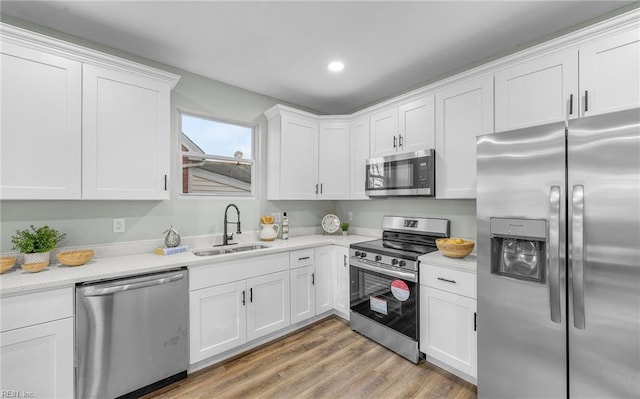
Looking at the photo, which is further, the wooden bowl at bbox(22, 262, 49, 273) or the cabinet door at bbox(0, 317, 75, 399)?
the wooden bowl at bbox(22, 262, 49, 273)

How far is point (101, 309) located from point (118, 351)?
1.05 ft

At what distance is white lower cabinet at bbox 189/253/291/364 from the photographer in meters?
2.14

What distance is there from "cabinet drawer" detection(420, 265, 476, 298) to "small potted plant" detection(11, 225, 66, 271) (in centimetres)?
280

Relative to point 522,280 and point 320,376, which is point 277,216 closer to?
point 320,376

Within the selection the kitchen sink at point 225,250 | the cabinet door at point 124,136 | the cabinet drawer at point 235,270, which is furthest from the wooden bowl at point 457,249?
the cabinet door at point 124,136

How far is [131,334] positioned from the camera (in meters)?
1.83

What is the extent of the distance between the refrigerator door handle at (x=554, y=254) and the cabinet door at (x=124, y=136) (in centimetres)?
278

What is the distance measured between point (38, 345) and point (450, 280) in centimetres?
274

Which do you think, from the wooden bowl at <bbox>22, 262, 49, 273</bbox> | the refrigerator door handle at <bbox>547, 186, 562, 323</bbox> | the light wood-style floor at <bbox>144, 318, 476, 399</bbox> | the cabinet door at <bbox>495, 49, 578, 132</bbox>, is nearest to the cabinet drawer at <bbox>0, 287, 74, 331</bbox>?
the wooden bowl at <bbox>22, 262, 49, 273</bbox>

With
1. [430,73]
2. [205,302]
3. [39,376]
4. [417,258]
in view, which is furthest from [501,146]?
[39,376]

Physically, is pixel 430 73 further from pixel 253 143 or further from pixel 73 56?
pixel 73 56

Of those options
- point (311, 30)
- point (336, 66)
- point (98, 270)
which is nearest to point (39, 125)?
point (98, 270)

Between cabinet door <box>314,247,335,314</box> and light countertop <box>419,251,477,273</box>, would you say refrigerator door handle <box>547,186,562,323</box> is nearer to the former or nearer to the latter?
light countertop <box>419,251,477,273</box>

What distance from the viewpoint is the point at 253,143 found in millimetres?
3287
